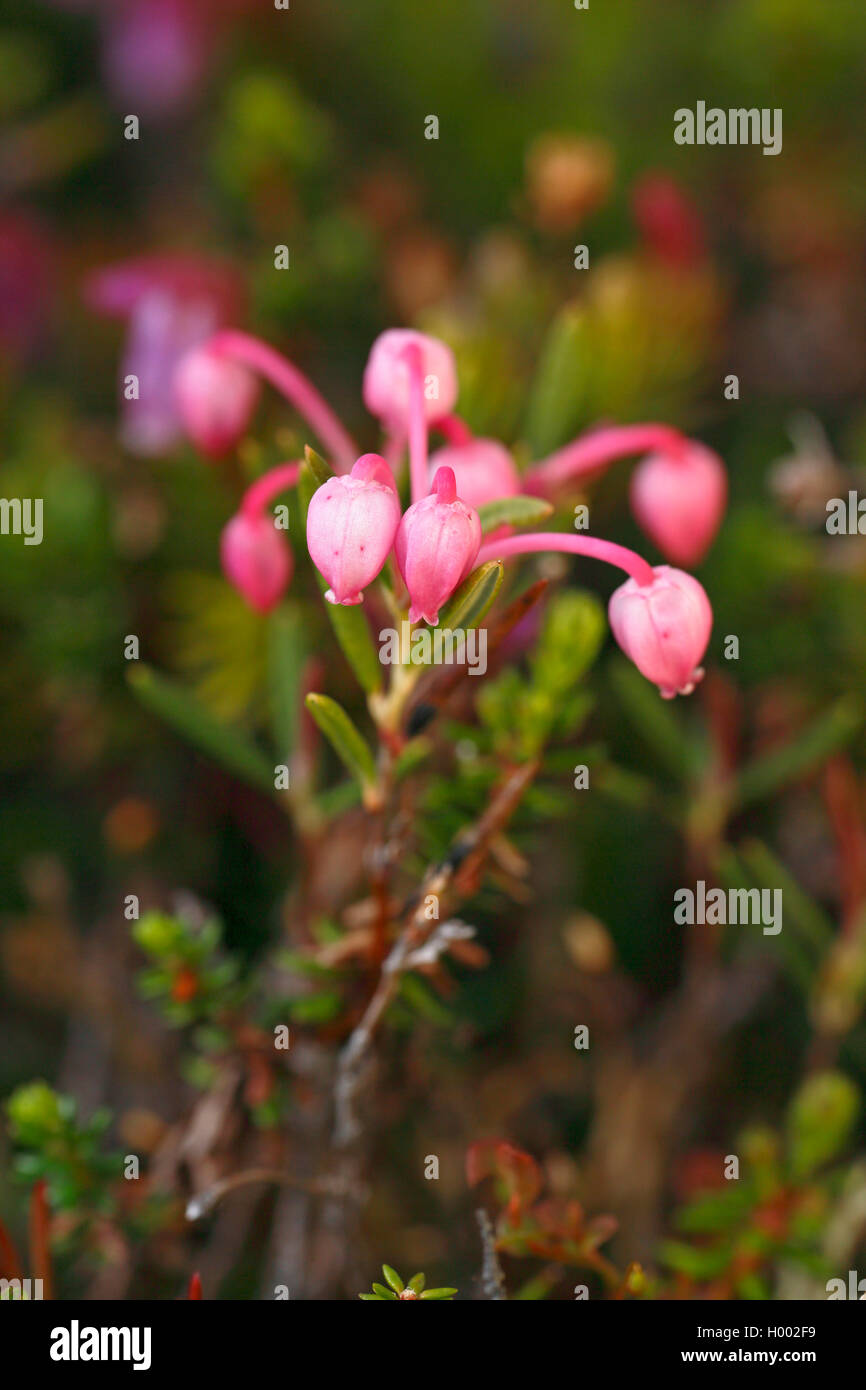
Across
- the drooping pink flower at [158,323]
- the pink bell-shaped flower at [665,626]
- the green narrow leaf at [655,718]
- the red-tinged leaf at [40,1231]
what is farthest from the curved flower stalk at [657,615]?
the drooping pink flower at [158,323]

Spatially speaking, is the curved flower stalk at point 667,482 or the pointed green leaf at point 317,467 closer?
the pointed green leaf at point 317,467

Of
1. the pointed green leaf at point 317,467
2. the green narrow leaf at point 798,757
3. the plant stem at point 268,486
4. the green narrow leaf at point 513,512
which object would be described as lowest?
the green narrow leaf at point 798,757

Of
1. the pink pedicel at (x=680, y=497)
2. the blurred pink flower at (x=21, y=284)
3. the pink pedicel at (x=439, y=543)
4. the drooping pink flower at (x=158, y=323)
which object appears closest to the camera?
the pink pedicel at (x=439, y=543)

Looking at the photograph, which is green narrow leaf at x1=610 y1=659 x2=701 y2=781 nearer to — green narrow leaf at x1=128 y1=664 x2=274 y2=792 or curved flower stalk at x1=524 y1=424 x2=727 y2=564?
curved flower stalk at x1=524 y1=424 x2=727 y2=564

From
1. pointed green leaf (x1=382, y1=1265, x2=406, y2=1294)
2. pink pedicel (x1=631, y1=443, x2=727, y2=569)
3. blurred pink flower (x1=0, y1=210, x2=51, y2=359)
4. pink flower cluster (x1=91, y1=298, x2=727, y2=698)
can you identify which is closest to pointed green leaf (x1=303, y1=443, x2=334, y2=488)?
pink flower cluster (x1=91, y1=298, x2=727, y2=698)

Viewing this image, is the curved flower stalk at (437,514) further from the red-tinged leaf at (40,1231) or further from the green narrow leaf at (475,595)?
the red-tinged leaf at (40,1231)
